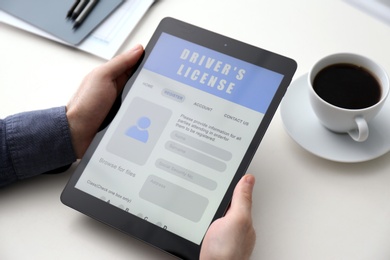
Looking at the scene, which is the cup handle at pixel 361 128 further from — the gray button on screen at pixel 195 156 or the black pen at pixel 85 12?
the black pen at pixel 85 12

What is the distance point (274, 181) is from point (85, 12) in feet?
1.53

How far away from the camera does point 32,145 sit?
803 millimetres

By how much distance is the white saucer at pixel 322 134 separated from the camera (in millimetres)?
761

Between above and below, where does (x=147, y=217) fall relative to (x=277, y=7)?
below

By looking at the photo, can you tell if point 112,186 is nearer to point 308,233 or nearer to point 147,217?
point 147,217

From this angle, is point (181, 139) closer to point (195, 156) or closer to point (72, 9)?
point (195, 156)

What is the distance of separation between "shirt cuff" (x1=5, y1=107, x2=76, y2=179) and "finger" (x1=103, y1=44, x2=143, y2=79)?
104 millimetres

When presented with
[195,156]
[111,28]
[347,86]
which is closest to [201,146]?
[195,156]

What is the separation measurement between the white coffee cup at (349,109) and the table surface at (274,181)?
6 centimetres

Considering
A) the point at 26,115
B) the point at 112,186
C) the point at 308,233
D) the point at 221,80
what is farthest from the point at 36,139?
the point at 308,233

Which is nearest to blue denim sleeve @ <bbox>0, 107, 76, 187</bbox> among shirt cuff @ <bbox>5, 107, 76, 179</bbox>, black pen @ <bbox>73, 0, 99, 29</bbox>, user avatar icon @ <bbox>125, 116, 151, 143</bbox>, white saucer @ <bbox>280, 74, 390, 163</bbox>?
shirt cuff @ <bbox>5, 107, 76, 179</bbox>

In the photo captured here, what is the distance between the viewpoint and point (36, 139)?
804 millimetres

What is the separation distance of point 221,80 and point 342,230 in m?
0.27

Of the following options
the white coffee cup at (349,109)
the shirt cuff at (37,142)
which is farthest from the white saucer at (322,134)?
the shirt cuff at (37,142)
